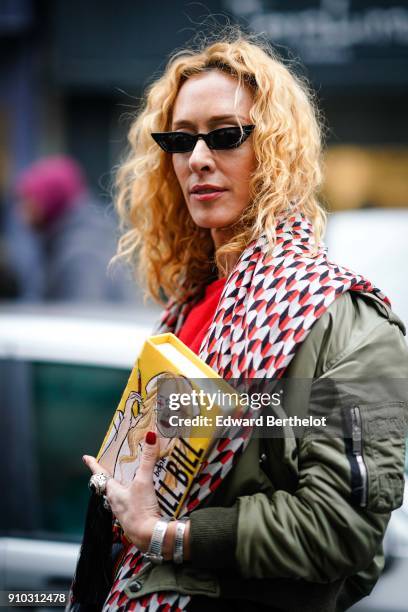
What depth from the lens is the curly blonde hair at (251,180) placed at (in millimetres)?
1800

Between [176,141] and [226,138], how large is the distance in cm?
15

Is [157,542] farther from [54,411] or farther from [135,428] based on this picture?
[54,411]

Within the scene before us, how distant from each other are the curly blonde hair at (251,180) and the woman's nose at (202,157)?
11 cm

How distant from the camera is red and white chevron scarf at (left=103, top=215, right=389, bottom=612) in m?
1.55

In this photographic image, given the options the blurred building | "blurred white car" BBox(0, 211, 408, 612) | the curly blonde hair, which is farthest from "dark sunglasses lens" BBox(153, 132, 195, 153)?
the blurred building

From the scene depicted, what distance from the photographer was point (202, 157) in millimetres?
1819

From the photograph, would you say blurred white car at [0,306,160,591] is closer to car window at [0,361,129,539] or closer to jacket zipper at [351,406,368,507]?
car window at [0,361,129,539]

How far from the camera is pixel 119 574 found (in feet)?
5.55

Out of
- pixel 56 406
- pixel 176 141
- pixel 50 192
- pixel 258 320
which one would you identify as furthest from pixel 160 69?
pixel 258 320

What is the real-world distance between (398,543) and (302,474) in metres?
0.98

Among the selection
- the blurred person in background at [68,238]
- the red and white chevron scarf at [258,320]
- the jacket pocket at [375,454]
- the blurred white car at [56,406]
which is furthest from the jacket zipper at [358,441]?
the blurred person in background at [68,238]

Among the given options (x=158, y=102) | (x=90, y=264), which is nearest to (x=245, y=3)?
(x=90, y=264)

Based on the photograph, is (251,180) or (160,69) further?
(160,69)

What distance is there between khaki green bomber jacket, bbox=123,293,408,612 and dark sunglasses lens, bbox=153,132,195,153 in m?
0.57
